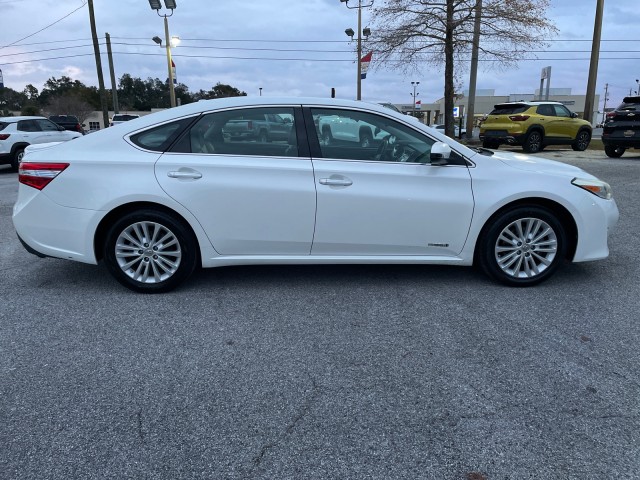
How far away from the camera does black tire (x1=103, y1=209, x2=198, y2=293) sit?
414 cm

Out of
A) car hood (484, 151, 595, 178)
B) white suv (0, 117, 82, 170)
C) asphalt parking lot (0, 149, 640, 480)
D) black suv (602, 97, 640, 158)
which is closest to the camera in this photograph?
asphalt parking lot (0, 149, 640, 480)

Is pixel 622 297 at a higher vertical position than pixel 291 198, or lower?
lower

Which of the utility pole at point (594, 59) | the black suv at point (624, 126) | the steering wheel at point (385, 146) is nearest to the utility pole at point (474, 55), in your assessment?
the utility pole at point (594, 59)

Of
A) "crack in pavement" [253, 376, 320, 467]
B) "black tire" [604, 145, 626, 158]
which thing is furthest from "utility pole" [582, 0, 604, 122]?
"crack in pavement" [253, 376, 320, 467]

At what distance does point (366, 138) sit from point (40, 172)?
2662mm

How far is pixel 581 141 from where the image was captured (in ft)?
57.9

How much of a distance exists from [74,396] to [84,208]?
1.82m

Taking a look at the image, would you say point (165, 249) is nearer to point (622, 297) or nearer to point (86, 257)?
point (86, 257)

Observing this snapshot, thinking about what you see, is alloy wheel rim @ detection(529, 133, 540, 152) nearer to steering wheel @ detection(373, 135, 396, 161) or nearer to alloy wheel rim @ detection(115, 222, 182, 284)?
steering wheel @ detection(373, 135, 396, 161)

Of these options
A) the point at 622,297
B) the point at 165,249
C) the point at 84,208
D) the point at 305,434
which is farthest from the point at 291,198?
the point at 622,297

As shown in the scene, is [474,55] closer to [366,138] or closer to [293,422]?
[366,138]

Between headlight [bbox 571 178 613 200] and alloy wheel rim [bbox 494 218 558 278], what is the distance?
0.45 metres

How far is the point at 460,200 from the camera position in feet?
13.8

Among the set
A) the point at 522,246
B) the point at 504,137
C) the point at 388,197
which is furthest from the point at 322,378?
the point at 504,137
